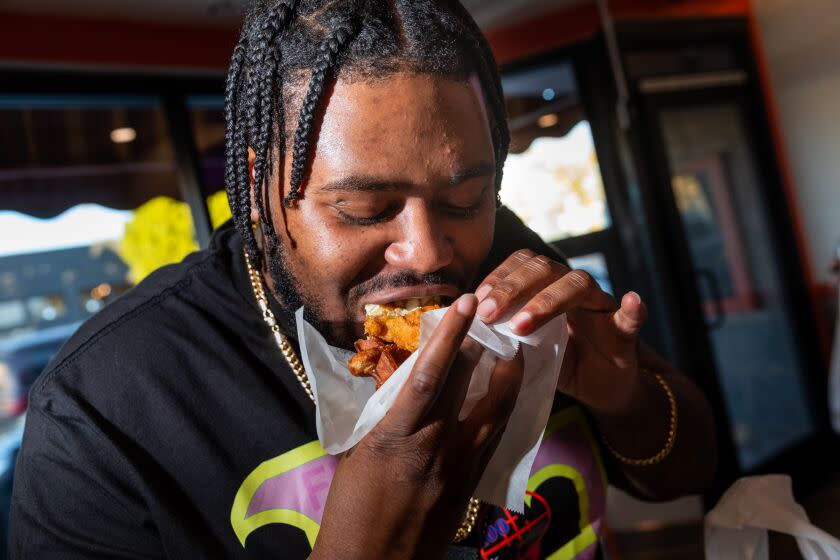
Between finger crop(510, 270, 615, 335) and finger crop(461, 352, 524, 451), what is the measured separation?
0.05m

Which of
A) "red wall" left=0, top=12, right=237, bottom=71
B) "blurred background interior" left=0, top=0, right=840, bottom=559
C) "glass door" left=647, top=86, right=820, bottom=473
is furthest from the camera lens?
"glass door" left=647, top=86, right=820, bottom=473

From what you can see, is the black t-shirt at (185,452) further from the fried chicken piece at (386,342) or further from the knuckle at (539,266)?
the knuckle at (539,266)

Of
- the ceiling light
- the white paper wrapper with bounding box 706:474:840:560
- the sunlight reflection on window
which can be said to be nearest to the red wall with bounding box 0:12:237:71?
the ceiling light

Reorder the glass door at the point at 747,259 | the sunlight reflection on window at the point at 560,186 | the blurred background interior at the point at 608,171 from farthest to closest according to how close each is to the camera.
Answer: the glass door at the point at 747,259 → the sunlight reflection on window at the point at 560,186 → the blurred background interior at the point at 608,171

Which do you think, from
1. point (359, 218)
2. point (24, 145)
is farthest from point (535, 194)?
point (359, 218)

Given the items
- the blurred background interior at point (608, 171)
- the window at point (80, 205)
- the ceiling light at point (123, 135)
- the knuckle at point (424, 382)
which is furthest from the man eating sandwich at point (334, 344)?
the ceiling light at point (123, 135)

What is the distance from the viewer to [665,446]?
1.20 metres

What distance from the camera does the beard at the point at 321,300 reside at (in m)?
0.92

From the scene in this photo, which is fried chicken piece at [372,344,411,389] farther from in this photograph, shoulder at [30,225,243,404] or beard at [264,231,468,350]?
shoulder at [30,225,243,404]

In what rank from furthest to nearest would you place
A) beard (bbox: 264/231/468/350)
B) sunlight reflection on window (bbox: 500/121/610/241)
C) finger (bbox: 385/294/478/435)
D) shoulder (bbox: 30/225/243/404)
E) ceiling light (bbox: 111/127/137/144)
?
sunlight reflection on window (bbox: 500/121/610/241), ceiling light (bbox: 111/127/137/144), shoulder (bbox: 30/225/243/404), beard (bbox: 264/231/468/350), finger (bbox: 385/294/478/435)

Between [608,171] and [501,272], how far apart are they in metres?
3.80

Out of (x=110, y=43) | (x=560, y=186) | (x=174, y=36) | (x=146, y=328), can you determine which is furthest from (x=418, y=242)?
(x=560, y=186)

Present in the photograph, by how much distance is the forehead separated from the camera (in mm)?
872

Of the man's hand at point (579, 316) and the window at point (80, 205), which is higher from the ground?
the window at point (80, 205)
